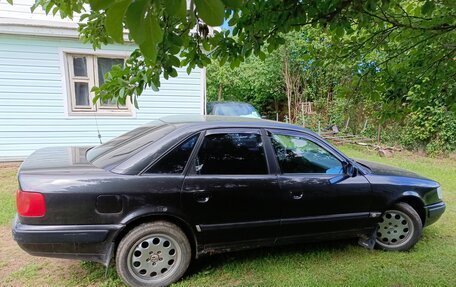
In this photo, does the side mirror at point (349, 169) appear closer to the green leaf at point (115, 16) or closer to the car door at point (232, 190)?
the car door at point (232, 190)

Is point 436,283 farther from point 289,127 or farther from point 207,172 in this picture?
point 207,172

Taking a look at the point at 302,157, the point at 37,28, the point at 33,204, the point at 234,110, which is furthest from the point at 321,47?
the point at 37,28

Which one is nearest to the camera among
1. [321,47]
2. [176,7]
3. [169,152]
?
[176,7]

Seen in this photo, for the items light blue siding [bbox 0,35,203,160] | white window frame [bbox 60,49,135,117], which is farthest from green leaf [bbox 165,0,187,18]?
light blue siding [bbox 0,35,203,160]

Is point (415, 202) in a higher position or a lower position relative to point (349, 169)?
lower

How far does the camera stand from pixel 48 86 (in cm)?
718

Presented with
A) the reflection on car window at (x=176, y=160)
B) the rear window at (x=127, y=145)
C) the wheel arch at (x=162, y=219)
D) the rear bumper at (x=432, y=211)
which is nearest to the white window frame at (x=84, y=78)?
the rear window at (x=127, y=145)

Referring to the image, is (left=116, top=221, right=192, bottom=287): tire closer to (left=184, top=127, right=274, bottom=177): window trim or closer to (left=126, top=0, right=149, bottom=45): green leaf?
(left=184, top=127, right=274, bottom=177): window trim

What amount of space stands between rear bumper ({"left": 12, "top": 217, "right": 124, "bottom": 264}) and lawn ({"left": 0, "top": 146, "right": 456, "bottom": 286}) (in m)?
0.41

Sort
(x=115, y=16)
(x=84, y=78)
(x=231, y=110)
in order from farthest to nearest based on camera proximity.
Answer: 1. (x=231, y=110)
2. (x=84, y=78)
3. (x=115, y=16)

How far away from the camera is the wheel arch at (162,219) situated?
2715mm

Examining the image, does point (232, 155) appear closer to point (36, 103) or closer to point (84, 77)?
point (84, 77)

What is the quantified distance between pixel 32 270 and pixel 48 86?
5.36 metres

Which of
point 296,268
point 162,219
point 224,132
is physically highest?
point 224,132
